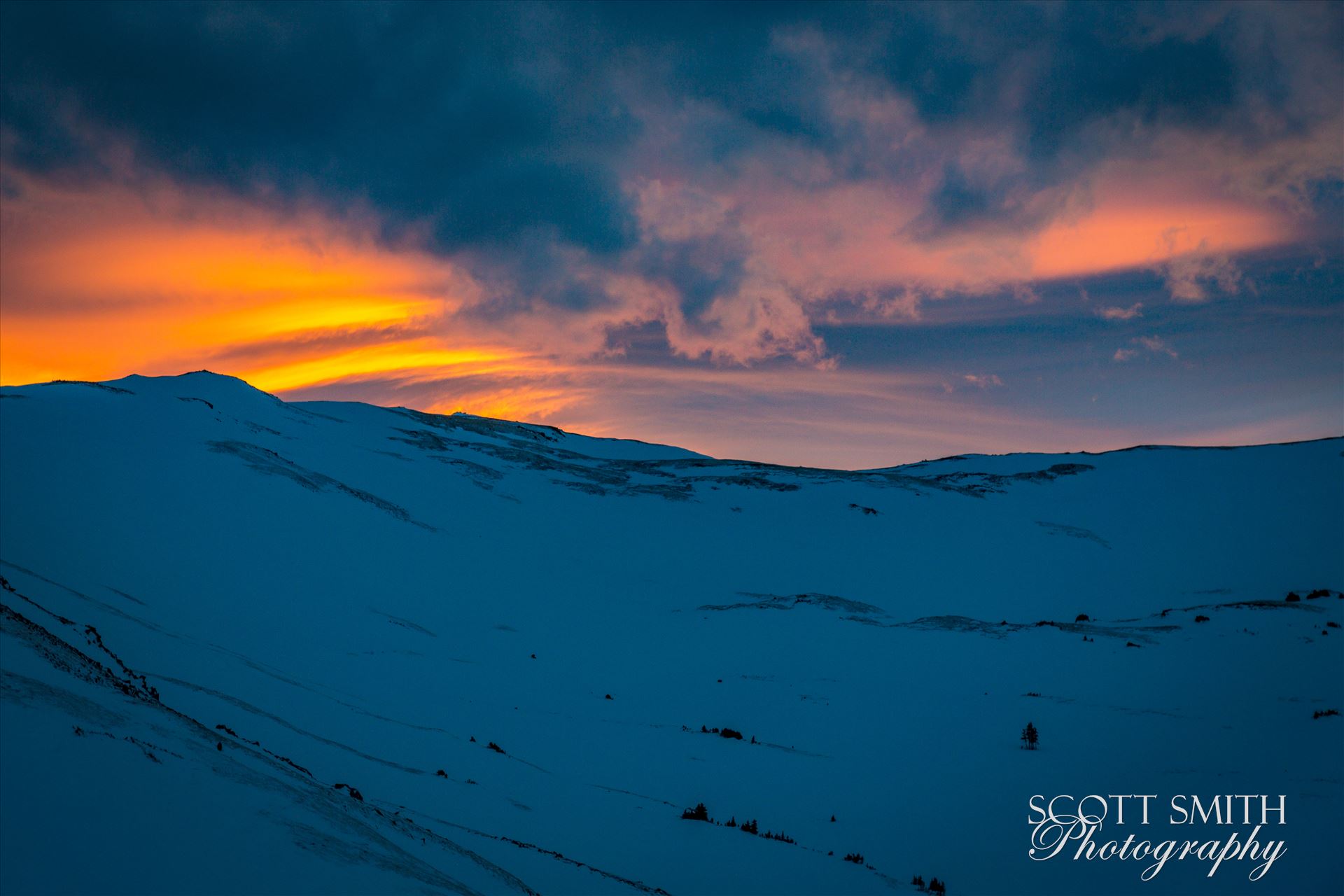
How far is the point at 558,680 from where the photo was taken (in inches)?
728

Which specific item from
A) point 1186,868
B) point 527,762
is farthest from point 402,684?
point 1186,868

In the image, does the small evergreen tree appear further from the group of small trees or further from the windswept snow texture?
the group of small trees

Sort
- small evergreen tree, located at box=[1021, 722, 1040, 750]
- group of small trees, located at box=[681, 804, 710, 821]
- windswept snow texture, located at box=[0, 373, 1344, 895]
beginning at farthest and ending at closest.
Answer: small evergreen tree, located at box=[1021, 722, 1040, 750] < group of small trees, located at box=[681, 804, 710, 821] < windswept snow texture, located at box=[0, 373, 1344, 895]

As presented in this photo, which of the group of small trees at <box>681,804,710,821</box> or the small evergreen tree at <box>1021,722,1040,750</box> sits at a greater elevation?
the small evergreen tree at <box>1021,722,1040,750</box>

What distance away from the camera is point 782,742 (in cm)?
1418

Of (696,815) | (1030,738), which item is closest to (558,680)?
(696,815)

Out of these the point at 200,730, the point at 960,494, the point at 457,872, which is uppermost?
the point at 960,494

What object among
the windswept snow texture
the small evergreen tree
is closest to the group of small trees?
the windswept snow texture

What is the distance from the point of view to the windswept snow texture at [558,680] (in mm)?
5320

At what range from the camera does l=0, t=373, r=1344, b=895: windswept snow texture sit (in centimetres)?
532

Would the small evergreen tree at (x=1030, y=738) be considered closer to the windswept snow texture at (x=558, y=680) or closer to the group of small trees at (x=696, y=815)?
the windswept snow texture at (x=558, y=680)

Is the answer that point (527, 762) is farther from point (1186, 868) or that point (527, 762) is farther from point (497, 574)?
point (497, 574)

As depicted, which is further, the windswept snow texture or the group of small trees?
the group of small trees

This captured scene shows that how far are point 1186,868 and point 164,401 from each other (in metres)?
35.4
